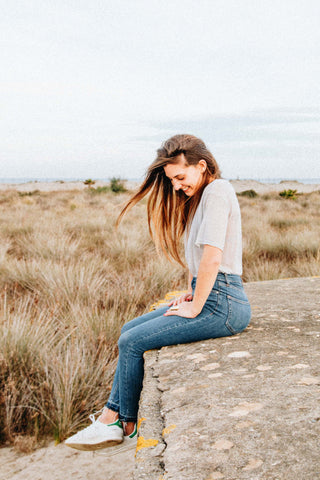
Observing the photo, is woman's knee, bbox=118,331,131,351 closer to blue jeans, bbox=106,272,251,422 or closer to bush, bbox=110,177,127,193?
blue jeans, bbox=106,272,251,422

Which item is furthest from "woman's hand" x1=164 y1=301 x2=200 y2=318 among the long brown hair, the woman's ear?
the woman's ear

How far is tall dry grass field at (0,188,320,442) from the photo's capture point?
2547mm

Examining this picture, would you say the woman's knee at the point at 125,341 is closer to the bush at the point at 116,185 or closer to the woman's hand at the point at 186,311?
the woman's hand at the point at 186,311

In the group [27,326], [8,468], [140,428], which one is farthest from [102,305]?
[140,428]

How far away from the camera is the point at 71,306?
379 centimetres

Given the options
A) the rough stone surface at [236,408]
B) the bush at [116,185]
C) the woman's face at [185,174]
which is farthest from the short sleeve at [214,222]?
→ the bush at [116,185]

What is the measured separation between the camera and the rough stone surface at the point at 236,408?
3.79 feet

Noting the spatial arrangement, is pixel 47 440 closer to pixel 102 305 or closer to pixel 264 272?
pixel 102 305

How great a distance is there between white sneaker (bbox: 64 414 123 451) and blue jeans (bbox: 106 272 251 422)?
8 centimetres

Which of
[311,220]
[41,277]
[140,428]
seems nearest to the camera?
[140,428]

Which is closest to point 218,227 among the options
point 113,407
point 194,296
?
point 194,296

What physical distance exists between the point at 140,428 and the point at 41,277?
11.1 ft

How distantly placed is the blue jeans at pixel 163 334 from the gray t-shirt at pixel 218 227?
195 millimetres

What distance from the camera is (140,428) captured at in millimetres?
1486
